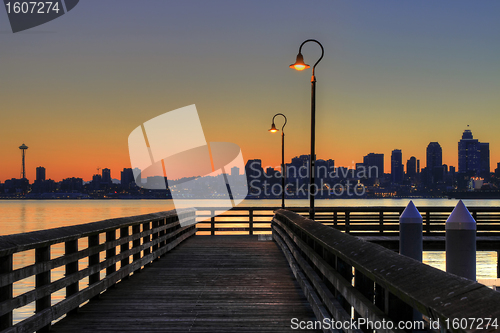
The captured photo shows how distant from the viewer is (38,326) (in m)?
5.73

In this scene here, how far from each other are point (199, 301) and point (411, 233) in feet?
14.9

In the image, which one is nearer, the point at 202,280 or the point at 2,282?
the point at 2,282

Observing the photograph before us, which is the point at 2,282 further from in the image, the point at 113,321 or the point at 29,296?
the point at 113,321

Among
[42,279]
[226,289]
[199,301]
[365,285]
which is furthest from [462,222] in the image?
[42,279]

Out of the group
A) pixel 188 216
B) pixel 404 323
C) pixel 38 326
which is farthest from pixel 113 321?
pixel 188 216

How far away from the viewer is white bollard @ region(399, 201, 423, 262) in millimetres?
9570

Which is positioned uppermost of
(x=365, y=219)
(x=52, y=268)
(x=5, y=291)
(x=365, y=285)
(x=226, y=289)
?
(x=365, y=285)

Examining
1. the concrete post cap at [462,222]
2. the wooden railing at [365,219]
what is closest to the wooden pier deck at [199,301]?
the concrete post cap at [462,222]

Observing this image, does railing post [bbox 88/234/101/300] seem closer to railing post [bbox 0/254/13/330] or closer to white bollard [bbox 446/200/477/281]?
railing post [bbox 0/254/13/330]

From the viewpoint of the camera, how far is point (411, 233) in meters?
9.62

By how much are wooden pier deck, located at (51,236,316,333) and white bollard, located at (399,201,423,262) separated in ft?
7.93

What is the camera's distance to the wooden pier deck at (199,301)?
6.65 m

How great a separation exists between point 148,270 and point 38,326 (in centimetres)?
616

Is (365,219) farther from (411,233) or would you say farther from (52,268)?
(52,268)
